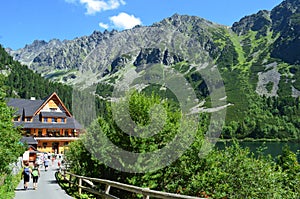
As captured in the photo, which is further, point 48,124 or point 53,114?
point 53,114

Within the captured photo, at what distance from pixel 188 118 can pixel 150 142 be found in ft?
12.0

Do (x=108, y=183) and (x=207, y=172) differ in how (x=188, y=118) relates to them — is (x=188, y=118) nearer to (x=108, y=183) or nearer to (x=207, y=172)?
(x=207, y=172)

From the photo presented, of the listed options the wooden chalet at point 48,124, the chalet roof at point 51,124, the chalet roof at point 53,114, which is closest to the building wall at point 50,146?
the wooden chalet at point 48,124

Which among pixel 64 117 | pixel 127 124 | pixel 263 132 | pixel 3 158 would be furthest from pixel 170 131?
pixel 263 132

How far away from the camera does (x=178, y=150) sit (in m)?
17.2

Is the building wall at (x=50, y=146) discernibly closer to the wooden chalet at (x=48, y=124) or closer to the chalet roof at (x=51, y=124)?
the wooden chalet at (x=48, y=124)

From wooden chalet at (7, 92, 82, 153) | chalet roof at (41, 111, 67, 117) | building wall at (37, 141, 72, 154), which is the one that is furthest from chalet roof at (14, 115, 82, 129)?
building wall at (37, 141, 72, 154)

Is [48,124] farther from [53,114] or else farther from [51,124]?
[53,114]

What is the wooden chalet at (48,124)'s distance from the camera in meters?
72.6

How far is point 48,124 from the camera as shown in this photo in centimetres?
7381

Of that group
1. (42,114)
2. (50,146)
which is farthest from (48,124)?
(50,146)

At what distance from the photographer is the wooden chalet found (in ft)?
238

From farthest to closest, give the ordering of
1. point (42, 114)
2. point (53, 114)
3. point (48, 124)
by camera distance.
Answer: point (53, 114), point (48, 124), point (42, 114)

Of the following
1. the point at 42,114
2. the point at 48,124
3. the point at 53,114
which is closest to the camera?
the point at 42,114
